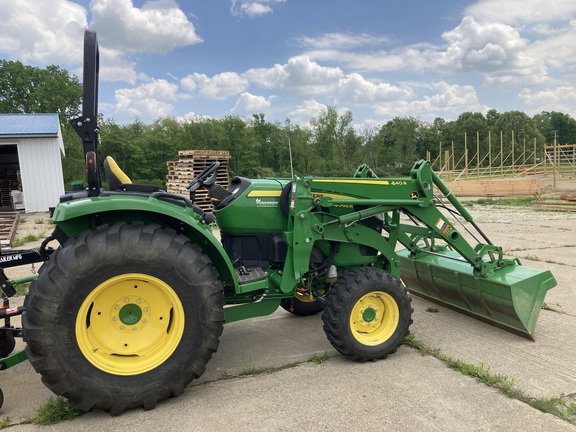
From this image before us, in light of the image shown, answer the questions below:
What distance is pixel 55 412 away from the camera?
113 inches

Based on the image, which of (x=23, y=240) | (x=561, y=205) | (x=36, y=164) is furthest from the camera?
(x=36, y=164)

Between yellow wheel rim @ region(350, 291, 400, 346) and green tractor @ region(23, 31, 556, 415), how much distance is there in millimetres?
10

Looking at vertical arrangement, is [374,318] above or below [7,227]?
below

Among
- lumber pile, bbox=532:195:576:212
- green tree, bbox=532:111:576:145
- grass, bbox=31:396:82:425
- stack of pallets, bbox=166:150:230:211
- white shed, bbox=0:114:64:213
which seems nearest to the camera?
grass, bbox=31:396:82:425

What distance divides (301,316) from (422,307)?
142cm

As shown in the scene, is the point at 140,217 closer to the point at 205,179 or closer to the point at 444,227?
the point at 205,179

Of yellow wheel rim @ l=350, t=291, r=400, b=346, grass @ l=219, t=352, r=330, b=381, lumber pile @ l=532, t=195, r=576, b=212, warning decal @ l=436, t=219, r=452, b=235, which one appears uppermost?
warning decal @ l=436, t=219, r=452, b=235

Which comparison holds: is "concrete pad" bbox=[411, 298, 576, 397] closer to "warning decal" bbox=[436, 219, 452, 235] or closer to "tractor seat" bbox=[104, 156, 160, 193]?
"warning decal" bbox=[436, 219, 452, 235]

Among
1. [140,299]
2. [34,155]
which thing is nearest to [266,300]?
[140,299]

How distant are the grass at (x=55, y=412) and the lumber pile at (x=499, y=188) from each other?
22379mm

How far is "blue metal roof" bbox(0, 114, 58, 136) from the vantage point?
61.6ft

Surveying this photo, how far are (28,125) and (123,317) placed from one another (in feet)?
67.0

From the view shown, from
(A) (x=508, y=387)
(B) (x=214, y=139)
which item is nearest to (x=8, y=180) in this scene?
(B) (x=214, y=139)

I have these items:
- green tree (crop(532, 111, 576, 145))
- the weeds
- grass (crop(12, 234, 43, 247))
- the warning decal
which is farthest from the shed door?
green tree (crop(532, 111, 576, 145))
